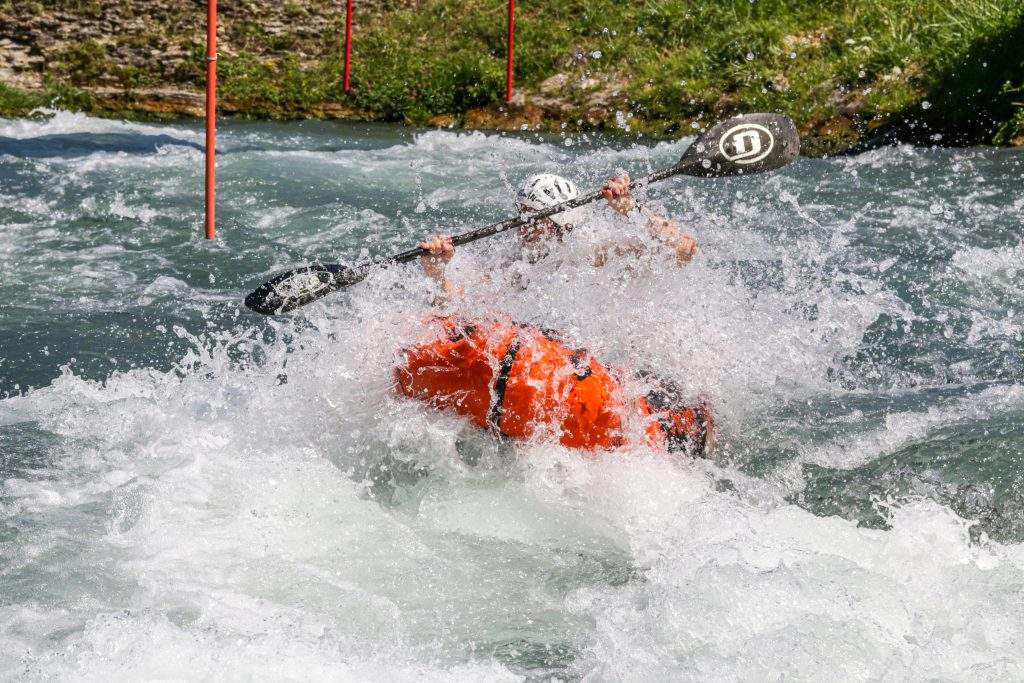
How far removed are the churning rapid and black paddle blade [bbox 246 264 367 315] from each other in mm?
212

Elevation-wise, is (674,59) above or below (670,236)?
above

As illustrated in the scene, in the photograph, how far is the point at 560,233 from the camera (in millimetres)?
5324

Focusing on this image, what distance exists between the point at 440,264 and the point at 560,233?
25.1 inches

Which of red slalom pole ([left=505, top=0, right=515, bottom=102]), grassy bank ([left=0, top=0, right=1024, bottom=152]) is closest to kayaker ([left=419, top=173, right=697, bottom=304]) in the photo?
grassy bank ([left=0, top=0, right=1024, bottom=152])

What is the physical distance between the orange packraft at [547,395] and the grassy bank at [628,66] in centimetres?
639

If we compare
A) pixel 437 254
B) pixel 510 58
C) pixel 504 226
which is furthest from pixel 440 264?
pixel 510 58

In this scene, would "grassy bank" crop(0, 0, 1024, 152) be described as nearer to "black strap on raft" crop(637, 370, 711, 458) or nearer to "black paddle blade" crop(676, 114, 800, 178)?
"black paddle blade" crop(676, 114, 800, 178)

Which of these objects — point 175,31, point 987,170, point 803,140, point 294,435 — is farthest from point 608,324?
point 175,31

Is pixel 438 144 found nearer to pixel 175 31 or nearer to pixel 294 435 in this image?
pixel 175 31

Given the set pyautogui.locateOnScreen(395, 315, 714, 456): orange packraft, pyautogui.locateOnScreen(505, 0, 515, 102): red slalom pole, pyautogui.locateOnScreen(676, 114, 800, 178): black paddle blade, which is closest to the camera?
pyautogui.locateOnScreen(395, 315, 714, 456): orange packraft

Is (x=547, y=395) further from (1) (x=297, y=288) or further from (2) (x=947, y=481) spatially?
(2) (x=947, y=481)

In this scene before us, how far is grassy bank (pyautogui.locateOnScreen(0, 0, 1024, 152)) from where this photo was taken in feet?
35.1

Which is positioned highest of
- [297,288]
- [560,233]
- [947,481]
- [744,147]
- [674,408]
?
[744,147]

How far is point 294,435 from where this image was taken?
4988 mm
